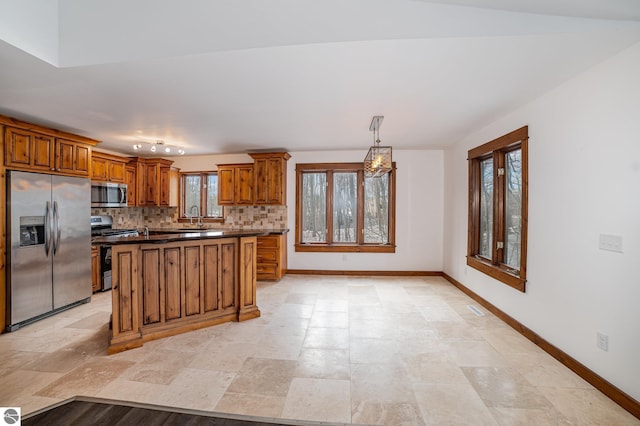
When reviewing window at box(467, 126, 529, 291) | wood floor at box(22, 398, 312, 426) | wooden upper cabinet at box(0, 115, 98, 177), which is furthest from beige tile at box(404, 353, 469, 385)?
wooden upper cabinet at box(0, 115, 98, 177)

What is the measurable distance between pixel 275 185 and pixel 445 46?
3868 mm

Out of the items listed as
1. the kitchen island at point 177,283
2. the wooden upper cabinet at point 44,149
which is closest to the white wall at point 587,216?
the kitchen island at point 177,283

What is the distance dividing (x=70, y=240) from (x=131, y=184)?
2058 mm

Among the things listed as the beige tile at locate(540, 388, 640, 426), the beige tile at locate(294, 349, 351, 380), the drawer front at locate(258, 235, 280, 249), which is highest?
the drawer front at locate(258, 235, 280, 249)

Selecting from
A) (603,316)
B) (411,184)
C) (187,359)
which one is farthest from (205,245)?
(411,184)

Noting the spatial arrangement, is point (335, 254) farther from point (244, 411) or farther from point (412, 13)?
point (412, 13)

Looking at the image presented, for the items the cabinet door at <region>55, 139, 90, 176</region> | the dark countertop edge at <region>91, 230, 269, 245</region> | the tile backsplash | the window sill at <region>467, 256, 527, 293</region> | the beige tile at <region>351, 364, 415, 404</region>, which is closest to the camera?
the beige tile at <region>351, 364, 415, 404</region>

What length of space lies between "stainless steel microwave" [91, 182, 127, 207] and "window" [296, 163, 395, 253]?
3251 millimetres

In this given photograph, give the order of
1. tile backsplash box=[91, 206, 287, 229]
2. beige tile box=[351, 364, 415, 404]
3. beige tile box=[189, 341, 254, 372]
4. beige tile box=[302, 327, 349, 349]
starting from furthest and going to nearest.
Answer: tile backsplash box=[91, 206, 287, 229] → beige tile box=[302, 327, 349, 349] → beige tile box=[189, 341, 254, 372] → beige tile box=[351, 364, 415, 404]

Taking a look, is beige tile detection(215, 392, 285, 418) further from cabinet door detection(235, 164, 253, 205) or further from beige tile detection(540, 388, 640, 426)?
cabinet door detection(235, 164, 253, 205)

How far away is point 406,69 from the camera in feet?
7.40

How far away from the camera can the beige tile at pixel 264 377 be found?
2102 mm

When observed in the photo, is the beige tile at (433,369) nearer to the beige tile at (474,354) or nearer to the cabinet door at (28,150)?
the beige tile at (474,354)

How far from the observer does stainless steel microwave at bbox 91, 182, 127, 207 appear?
4.74 m
